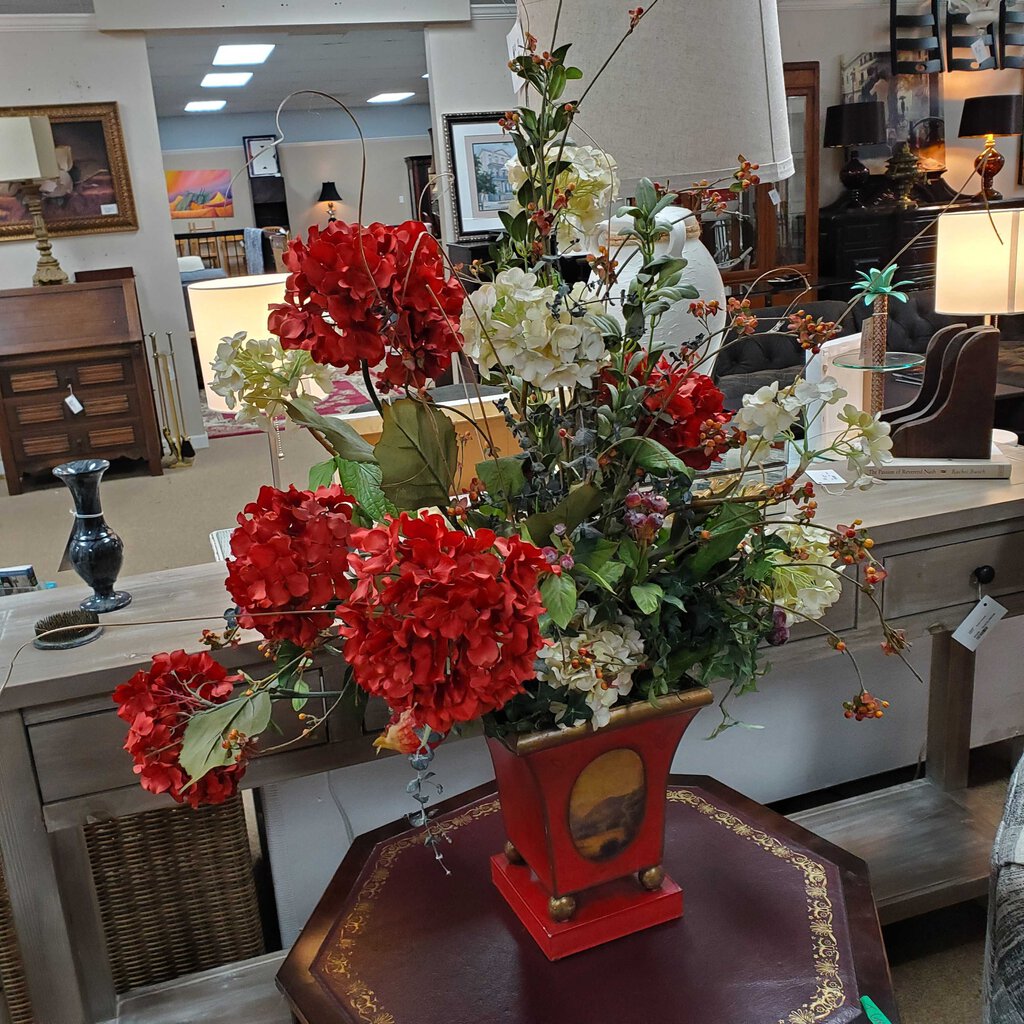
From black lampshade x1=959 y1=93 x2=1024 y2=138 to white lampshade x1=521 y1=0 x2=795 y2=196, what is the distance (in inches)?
A: 238

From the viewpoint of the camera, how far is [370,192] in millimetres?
11633

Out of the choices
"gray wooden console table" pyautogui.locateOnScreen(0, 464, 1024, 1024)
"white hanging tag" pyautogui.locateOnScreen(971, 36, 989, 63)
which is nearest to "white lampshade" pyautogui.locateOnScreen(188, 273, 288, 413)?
"gray wooden console table" pyautogui.locateOnScreen(0, 464, 1024, 1024)

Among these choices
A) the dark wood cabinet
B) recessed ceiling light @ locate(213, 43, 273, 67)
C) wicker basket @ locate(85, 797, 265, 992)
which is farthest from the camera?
recessed ceiling light @ locate(213, 43, 273, 67)

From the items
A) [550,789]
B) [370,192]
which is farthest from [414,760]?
[370,192]

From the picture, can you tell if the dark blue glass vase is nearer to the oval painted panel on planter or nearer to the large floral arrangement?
the large floral arrangement

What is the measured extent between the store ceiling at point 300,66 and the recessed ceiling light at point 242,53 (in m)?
0.07

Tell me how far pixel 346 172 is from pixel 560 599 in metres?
12.3

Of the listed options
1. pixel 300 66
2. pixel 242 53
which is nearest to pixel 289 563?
pixel 242 53

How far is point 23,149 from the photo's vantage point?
5035 millimetres

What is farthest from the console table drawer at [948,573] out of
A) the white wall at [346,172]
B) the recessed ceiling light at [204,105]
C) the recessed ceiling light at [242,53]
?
the white wall at [346,172]

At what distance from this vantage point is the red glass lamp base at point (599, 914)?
1019 mm

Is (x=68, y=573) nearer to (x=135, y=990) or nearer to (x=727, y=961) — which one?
(x=135, y=990)

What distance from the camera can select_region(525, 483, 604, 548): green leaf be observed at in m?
0.84

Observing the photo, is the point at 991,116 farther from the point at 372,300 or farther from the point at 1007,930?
the point at 372,300
